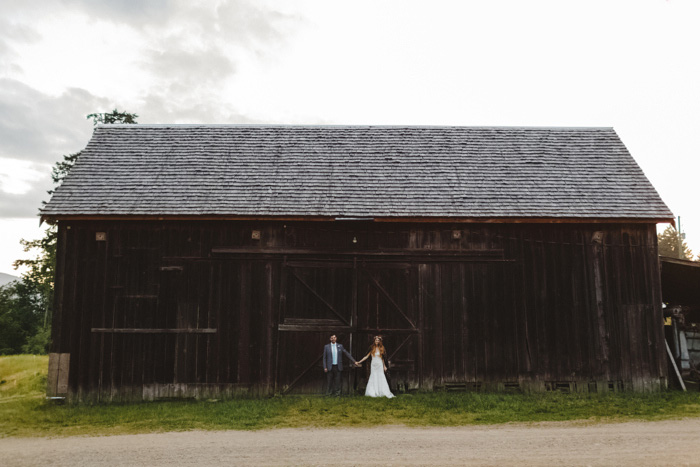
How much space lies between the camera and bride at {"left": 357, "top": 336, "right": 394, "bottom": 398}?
1237 cm

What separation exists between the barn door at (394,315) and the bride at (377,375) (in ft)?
1.31

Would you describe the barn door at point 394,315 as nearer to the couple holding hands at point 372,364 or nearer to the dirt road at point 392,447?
the couple holding hands at point 372,364

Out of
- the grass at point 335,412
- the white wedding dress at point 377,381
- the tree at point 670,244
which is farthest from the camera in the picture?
the tree at point 670,244

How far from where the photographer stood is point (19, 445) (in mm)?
8797

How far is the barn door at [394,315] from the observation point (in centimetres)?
1285

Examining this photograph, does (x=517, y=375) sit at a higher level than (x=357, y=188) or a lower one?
lower

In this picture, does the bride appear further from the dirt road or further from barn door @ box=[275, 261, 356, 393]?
the dirt road

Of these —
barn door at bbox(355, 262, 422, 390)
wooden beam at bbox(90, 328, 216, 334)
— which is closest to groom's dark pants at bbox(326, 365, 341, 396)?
barn door at bbox(355, 262, 422, 390)

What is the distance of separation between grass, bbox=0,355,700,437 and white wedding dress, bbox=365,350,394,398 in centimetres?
41

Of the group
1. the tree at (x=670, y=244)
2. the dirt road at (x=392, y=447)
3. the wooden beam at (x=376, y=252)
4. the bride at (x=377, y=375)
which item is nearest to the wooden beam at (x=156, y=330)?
the wooden beam at (x=376, y=252)

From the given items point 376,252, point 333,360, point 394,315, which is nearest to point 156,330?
point 333,360

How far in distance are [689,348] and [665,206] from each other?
4.01 meters

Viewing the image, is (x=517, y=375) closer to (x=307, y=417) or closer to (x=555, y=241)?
(x=555, y=241)

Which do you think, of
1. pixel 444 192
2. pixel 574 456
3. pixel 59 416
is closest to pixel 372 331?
pixel 444 192
